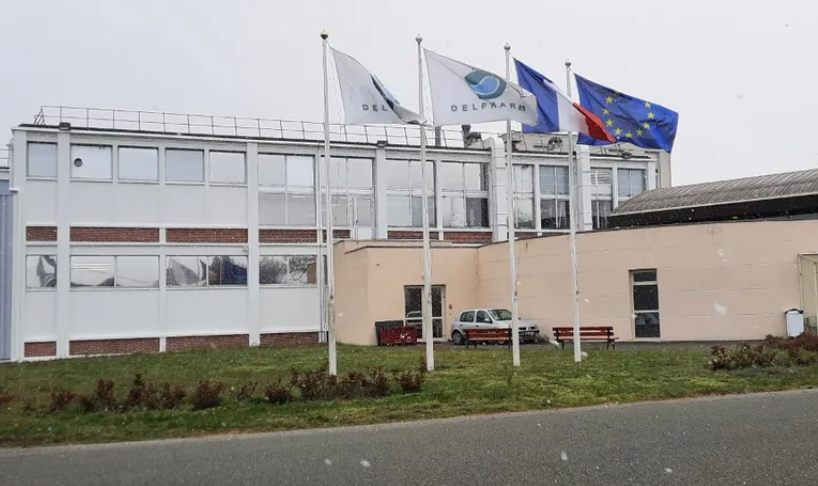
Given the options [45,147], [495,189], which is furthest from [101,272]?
[495,189]

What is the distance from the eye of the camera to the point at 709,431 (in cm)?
1030

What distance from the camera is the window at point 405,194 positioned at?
40784mm

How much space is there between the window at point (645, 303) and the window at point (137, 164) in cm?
2198

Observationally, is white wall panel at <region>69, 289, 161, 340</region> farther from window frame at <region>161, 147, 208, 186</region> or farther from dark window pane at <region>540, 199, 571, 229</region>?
dark window pane at <region>540, 199, 571, 229</region>

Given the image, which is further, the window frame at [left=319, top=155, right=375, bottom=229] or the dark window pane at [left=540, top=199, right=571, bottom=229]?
the dark window pane at [left=540, top=199, right=571, bottom=229]

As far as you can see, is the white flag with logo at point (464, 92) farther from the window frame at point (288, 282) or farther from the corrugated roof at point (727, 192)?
the window frame at point (288, 282)

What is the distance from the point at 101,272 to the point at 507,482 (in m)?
32.4

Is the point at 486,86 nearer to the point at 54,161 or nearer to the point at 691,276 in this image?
the point at 691,276

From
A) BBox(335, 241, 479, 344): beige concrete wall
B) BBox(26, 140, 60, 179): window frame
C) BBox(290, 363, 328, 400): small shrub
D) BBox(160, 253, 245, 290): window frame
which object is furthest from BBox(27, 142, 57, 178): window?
BBox(290, 363, 328, 400): small shrub

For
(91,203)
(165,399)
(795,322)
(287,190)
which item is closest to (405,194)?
(287,190)

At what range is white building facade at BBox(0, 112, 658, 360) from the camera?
35.8 metres

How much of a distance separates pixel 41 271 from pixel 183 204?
6788 mm

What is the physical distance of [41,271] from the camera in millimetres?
35750

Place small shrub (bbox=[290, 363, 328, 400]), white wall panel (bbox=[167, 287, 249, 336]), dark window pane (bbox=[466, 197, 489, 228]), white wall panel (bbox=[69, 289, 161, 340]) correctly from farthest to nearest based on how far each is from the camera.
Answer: dark window pane (bbox=[466, 197, 489, 228]), white wall panel (bbox=[167, 287, 249, 336]), white wall panel (bbox=[69, 289, 161, 340]), small shrub (bbox=[290, 363, 328, 400])
